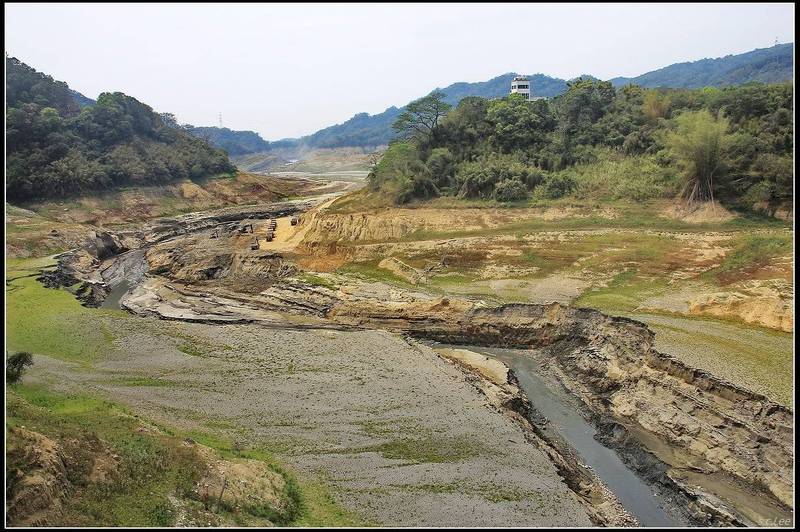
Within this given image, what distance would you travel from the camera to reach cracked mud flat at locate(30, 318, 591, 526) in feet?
50.6

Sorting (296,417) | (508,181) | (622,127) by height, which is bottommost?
(296,417)

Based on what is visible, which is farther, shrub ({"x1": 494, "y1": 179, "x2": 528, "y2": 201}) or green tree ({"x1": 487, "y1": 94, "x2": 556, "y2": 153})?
green tree ({"x1": 487, "y1": 94, "x2": 556, "y2": 153})

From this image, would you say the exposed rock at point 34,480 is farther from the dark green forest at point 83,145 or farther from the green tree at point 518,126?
the dark green forest at point 83,145

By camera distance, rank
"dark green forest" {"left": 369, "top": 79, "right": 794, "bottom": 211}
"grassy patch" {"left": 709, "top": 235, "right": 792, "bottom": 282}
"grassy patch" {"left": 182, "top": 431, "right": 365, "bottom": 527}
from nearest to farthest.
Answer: "grassy patch" {"left": 182, "top": 431, "right": 365, "bottom": 527}
"grassy patch" {"left": 709, "top": 235, "right": 792, "bottom": 282}
"dark green forest" {"left": 369, "top": 79, "right": 794, "bottom": 211}

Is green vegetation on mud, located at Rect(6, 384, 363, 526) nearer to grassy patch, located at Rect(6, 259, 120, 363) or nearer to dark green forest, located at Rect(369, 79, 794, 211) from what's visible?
grassy patch, located at Rect(6, 259, 120, 363)

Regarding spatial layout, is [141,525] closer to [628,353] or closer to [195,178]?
[628,353]

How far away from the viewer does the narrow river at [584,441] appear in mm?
17328

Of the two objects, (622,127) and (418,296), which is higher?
(622,127)

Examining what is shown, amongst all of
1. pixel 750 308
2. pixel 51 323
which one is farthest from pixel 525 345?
pixel 51 323

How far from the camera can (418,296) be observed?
113 feet

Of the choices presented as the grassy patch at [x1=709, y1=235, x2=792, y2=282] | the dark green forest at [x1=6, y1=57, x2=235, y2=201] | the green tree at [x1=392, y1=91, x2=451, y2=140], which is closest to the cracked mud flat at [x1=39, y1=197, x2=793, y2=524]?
the grassy patch at [x1=709, y1=235, x2=792, y2=282]

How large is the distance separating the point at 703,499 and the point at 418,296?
20.4 meters

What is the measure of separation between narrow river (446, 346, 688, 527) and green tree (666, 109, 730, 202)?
80.2 feet

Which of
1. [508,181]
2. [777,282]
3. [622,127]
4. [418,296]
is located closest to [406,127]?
[508,181]
